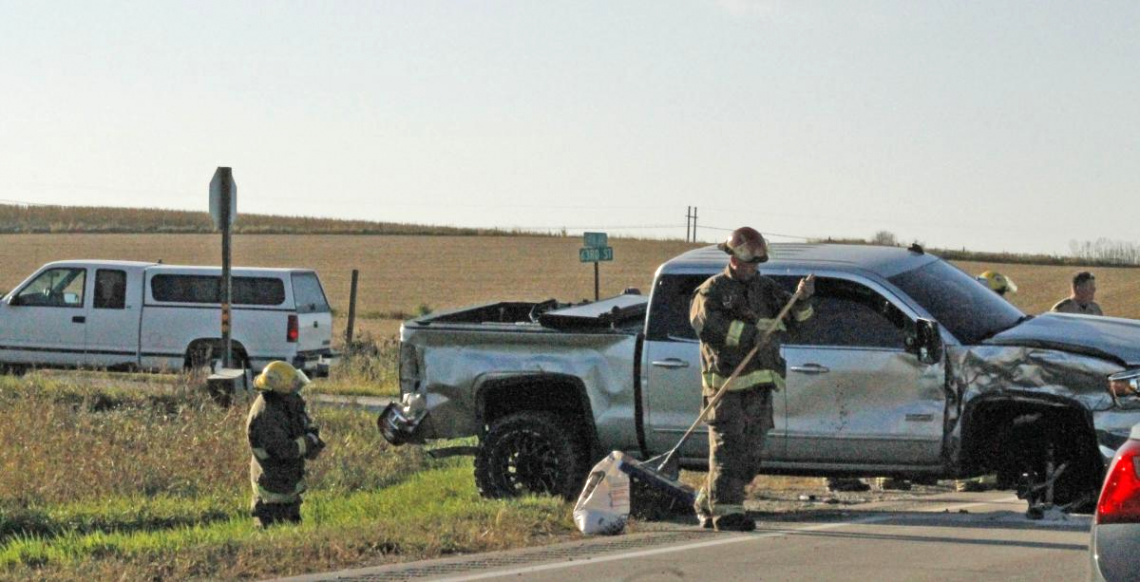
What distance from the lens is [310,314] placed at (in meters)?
25.1

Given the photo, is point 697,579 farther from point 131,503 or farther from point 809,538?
point 131,503

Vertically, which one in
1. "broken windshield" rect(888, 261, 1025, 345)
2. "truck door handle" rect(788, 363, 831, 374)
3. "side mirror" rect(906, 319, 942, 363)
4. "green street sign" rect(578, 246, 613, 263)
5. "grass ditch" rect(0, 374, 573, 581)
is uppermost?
"green street sign" rect(578, 246, 613, 263)

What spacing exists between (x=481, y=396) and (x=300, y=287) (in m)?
13.9

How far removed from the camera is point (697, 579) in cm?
831

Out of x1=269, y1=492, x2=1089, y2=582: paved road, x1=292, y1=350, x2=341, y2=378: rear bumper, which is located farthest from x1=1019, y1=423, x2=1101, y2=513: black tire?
x1=292, y1=350, x2=341, y2=378: rear bumper

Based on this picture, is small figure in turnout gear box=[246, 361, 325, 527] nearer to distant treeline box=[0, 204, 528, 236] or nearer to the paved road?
the paved road

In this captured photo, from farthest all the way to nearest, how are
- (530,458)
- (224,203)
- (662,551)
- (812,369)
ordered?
(224,203), (530,458), (812,369), (662,551)

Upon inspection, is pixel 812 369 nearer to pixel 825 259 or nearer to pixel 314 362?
pixel 825 259

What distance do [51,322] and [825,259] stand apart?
663 inches

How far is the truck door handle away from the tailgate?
14737mm

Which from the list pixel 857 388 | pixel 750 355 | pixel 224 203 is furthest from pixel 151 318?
pixel 750 355

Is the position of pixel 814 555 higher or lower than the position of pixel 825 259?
lower

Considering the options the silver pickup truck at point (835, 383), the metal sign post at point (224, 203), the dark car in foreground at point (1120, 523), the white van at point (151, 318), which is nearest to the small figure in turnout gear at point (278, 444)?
the silver pickup truck at point (835, 383)

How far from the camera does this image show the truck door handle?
1077 centimetres
